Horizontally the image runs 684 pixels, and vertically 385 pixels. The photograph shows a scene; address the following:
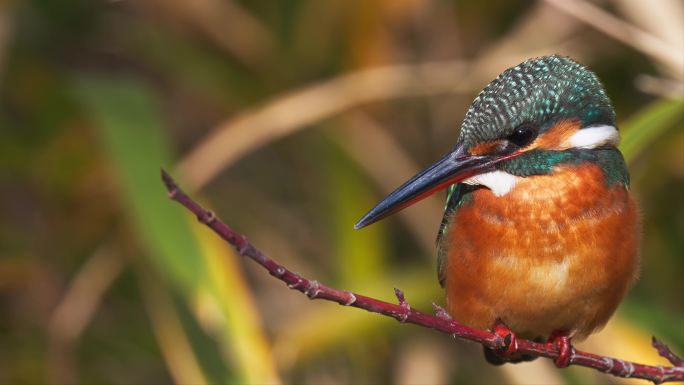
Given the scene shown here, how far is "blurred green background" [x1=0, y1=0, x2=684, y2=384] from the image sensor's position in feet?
10.6

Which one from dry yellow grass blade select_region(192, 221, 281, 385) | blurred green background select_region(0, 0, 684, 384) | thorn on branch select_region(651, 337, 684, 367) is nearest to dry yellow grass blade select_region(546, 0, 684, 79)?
blurred green background select_region(0, 0, 684, 384)

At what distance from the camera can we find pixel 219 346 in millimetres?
2867

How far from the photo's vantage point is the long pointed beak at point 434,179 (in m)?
2.13

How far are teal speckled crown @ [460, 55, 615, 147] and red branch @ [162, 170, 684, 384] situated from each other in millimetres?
428

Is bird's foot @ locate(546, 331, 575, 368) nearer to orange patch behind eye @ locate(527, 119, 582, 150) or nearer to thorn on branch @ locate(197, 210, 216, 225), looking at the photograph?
orange patch behind eye @ locate(527, 119, 582, 150)

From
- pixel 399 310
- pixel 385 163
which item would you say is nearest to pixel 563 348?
pixel 399 310

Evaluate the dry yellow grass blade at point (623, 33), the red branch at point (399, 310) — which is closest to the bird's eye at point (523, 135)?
the red branch at point (399, 310)

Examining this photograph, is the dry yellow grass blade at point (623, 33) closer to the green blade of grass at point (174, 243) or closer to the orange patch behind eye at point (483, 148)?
the orange patch behind eye at point (483, 148)

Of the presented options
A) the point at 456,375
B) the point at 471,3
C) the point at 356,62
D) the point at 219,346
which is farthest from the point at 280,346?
the point at 471,3

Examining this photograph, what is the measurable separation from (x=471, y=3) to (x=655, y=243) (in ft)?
3.31

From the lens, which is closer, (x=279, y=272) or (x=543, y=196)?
(x=279, y=272)

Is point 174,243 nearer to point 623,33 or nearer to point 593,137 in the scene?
point 593,137

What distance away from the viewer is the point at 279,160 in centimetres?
405

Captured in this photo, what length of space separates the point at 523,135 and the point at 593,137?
17 cm
